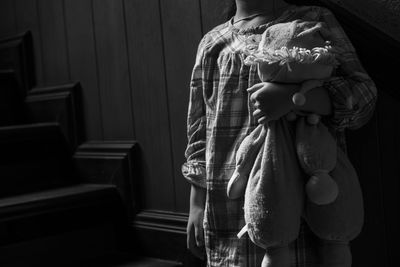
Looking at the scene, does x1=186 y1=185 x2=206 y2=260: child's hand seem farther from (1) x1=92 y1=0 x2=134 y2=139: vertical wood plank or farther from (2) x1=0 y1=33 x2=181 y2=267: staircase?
(1) x1=92 y1=0 x2=134 y2=139: vertical wood plank

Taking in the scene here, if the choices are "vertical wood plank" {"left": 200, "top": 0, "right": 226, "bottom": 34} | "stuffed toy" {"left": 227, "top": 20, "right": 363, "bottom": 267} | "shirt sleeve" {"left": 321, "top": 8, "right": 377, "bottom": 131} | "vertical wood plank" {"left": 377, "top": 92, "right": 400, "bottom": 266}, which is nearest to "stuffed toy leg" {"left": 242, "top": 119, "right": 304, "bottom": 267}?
"stuffed toy" {"left": 227, "top": 20, "right": 363, "bottom": 267}

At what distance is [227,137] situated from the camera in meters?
1.38

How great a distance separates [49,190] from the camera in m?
2.20

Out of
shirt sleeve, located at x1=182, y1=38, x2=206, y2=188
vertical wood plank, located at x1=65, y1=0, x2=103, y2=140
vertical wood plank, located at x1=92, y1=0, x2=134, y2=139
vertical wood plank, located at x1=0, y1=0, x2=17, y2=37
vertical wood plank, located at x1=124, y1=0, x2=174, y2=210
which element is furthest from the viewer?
vertical wood plank, located at x1=0, y1=0, x2=17, y2=37

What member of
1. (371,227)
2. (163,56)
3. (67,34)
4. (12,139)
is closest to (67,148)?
(12,139)

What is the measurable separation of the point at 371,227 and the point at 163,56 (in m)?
0.86

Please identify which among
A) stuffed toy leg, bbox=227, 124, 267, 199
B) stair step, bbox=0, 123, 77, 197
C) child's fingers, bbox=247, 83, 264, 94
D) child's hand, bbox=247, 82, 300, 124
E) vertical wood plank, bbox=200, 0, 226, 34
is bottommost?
stair step, bbox=0, 123, 77, 197

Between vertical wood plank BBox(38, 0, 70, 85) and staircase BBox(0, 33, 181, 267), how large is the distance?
56mm

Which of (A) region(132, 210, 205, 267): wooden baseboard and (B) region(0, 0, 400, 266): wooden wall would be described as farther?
(A) region(132, 210, 205, 267): wooden baseboard

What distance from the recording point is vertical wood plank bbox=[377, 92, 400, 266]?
52.8 inches

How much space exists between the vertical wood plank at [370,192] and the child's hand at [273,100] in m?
0.30

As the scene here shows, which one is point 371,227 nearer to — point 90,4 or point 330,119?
point 330,119

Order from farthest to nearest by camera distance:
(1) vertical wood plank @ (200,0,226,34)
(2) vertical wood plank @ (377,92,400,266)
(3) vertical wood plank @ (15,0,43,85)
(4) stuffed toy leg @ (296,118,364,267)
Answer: (3) vertical wood plank @ (15,0,43,85)
(1) vertical wood plank @ (200,0,226,34)
(2) vertical wood plank @ (377,92,400,266)
(4) stuffed toy leg @ (296,118,364,267)

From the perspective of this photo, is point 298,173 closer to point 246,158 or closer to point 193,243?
point 246,158
